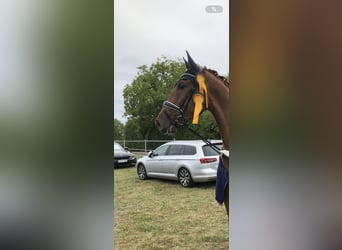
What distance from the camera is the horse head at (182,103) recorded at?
53.3 inches

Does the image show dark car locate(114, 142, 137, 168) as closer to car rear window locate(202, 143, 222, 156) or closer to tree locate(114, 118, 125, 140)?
tree locate(114, 118, 125, 140)

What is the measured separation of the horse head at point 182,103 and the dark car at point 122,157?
0.70 feet

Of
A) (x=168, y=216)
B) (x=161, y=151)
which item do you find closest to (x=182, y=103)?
(x=161, y=151)

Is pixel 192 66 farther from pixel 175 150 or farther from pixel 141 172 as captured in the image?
pixel 141 172

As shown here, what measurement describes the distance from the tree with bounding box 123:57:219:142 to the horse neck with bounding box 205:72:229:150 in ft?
0.13

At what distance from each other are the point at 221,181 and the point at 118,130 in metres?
0.60

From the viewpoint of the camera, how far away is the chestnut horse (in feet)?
4.33

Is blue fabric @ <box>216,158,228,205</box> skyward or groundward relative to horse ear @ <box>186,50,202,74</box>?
groundward

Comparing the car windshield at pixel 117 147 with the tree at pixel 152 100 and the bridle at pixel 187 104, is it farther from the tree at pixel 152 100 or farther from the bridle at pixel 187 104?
the bridle at pixel 187 104

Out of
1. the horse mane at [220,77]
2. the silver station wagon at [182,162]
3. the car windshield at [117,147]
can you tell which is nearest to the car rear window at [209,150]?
the silver station wagon at [182,162]

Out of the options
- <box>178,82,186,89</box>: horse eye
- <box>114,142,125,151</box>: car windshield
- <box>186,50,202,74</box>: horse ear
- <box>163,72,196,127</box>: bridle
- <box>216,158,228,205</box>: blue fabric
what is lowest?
<box>216,158,228,205</box>: blue fabric

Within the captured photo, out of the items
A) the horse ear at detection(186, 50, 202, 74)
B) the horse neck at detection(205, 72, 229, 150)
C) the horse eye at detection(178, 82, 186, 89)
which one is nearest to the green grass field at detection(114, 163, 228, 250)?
the horse neck at detection(205, 72, 229, 150)
